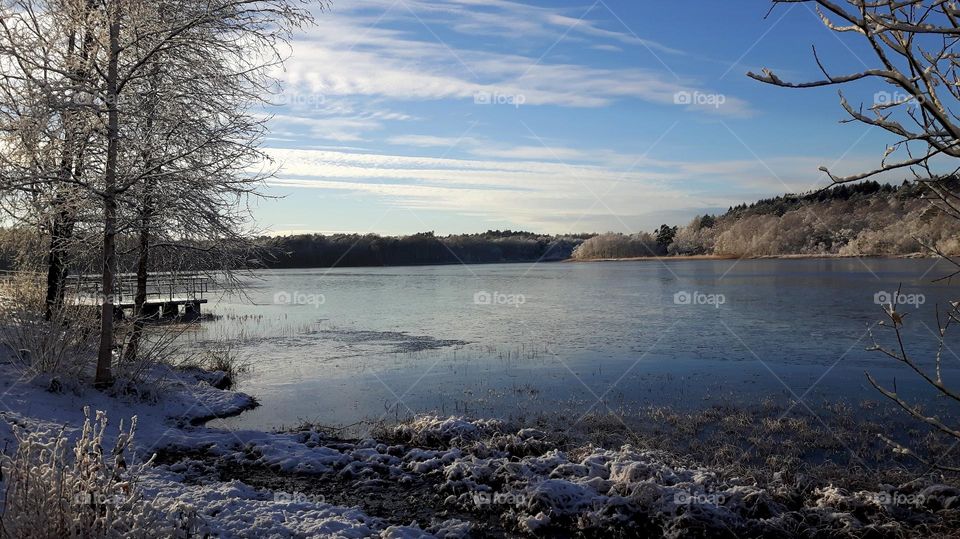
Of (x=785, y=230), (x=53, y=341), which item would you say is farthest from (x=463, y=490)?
(x=785, y=230)

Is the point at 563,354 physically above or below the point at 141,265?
below

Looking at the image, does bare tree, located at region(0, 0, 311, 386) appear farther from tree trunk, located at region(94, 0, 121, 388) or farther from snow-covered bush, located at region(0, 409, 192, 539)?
snow-covered bush, located at region(0, 409, 192, 539)

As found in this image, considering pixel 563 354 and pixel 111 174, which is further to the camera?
pixel 563 354

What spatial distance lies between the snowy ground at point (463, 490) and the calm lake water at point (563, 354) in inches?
104

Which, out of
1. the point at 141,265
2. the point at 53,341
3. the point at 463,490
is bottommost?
the point at 463,490

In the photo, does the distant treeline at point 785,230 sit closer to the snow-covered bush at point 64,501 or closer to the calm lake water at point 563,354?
the calm lake water at point 563,354

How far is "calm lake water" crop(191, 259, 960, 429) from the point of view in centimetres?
1327

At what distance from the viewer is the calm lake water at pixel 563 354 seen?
13.3 metres

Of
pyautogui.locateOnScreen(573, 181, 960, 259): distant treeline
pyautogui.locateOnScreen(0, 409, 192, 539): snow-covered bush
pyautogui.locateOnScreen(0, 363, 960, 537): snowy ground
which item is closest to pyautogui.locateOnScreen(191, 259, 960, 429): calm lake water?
pyautogui.locateOnScreen(0, 363, 960, 537): snowy ground

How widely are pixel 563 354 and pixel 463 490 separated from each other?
11.2m

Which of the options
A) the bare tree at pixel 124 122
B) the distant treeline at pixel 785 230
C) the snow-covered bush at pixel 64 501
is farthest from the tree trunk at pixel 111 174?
the distant treeline at pixel 785 230

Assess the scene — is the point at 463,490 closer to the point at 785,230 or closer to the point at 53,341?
the point at 53,341

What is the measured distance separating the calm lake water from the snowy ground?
264 cm

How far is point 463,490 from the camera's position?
7.95 m
